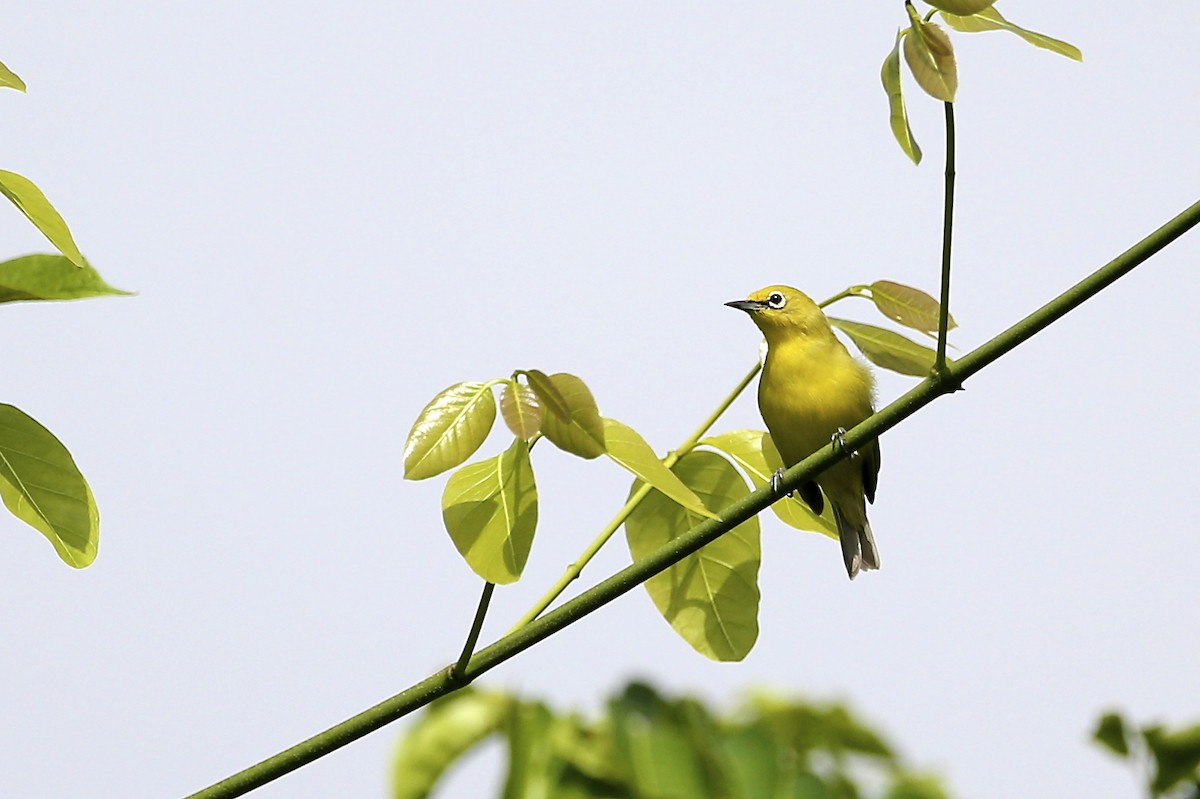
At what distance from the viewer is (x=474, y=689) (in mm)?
2688

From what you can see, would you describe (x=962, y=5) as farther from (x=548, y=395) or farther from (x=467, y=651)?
(x=467, y=651)

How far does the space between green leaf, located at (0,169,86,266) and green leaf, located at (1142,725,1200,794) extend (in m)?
1.84

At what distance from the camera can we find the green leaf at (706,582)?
1.45 m

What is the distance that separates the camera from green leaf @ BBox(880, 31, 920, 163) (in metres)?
1.30

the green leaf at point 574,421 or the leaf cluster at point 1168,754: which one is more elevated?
the green leaf at point 574,421

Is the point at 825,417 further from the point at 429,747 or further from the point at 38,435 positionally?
the point at 38,435

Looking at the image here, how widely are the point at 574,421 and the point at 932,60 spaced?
523 millimetres

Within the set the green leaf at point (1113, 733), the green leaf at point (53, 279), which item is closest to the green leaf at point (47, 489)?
the green leaf at point (53, 279)

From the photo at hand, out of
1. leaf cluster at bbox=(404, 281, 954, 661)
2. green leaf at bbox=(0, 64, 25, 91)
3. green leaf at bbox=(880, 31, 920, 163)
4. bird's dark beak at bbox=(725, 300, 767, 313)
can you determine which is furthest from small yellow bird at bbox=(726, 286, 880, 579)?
green leaf at bbox=(0, 64, 25, 91)

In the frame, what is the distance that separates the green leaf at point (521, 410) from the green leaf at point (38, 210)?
43 centimetres

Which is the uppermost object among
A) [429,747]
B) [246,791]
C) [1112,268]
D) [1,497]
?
[1112,268]

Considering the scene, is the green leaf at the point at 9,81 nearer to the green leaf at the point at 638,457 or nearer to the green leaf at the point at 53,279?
the green leaf at the point at 53,279

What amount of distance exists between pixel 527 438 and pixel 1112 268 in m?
0.58

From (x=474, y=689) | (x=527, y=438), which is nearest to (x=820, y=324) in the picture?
(x=474, y=689)
